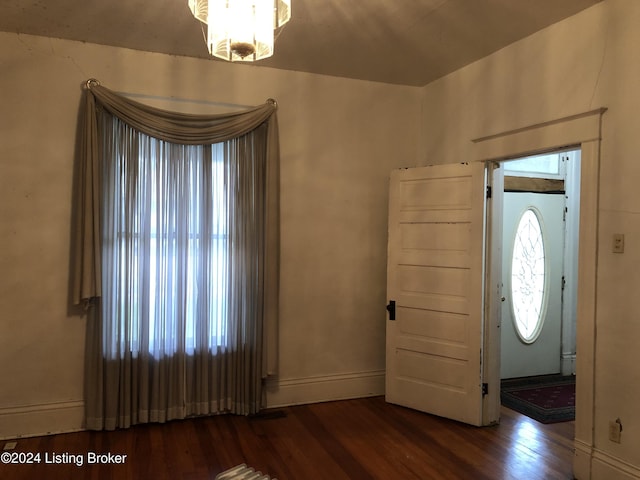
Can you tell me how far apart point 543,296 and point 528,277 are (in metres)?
0.30

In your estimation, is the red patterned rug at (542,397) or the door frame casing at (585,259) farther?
the red patterned rug at (542,397)

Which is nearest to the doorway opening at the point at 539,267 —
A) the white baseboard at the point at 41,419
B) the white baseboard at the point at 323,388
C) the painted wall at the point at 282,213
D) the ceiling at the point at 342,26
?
the painted wall at the point at 282,213

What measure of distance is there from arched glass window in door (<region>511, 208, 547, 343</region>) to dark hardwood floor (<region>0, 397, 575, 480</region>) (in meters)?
1.40

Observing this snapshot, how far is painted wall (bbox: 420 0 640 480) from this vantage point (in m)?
2.72

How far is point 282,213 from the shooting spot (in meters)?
4.18

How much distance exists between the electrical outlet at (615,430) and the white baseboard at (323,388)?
2.06 meters

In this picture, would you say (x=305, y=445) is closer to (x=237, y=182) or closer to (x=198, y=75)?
(x=237, y=182)

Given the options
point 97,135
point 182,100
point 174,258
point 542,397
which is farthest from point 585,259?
point 97,135

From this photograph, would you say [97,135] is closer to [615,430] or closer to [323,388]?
[323,388]

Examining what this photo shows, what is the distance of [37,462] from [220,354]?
55.3 inches

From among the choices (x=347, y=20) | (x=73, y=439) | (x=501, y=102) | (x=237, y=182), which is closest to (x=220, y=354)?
(x=73, y=439)

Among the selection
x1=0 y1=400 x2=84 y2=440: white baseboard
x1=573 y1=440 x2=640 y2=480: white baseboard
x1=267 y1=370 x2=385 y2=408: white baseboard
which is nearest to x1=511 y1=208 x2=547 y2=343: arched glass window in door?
x1=267 y1=370 x2=385 y2=408: white baseboard

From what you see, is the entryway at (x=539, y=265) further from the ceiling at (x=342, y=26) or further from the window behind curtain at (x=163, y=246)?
the window behind curtain at (x=163, y=246)

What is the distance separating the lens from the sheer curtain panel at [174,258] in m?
3.55
